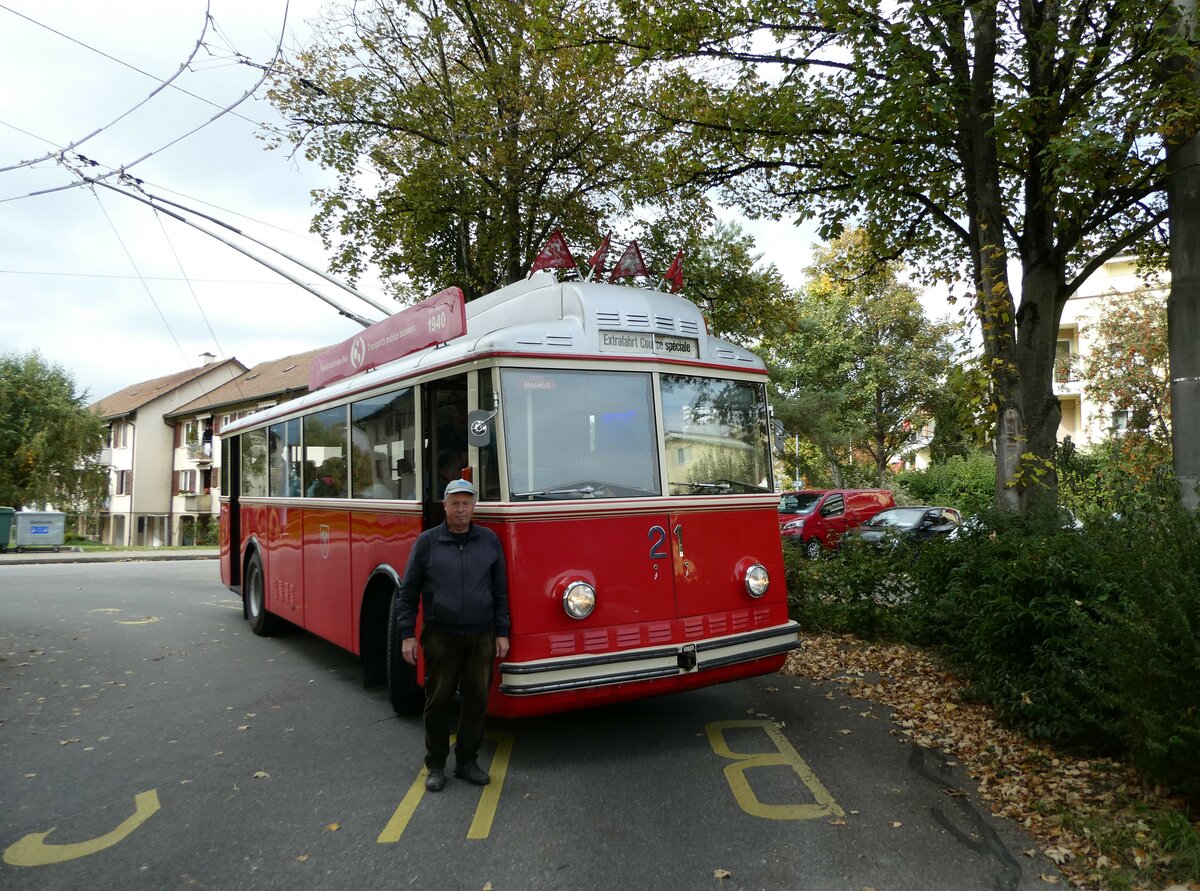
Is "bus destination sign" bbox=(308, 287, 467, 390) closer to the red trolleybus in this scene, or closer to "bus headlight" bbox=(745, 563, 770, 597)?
the red trolleybus

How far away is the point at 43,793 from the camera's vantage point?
17.5ft

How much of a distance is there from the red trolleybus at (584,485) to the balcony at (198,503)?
49.2 metres

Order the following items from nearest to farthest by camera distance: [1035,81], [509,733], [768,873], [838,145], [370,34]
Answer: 1. [768,873]
2. [509,733]
3. [1035,81]
4. [838,145]
5. [370,34]

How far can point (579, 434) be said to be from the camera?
225 inches

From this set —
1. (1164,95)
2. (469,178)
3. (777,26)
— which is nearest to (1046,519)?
(1164,95)

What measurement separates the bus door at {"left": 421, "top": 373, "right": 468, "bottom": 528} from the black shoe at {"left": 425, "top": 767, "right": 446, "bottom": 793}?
1.70m

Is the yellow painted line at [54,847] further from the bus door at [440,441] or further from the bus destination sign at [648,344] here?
Result: the bus destination sign at [648,344]

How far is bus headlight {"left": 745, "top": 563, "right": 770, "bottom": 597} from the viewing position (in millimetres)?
6141

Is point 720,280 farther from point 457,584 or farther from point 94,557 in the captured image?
point 94,557

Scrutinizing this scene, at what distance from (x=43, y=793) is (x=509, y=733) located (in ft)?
9.64

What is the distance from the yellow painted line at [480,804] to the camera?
4559 millimetres

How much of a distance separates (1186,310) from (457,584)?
18.9ft

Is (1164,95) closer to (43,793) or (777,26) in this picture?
(777,26)

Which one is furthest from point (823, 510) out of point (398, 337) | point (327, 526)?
point (398, 337)
